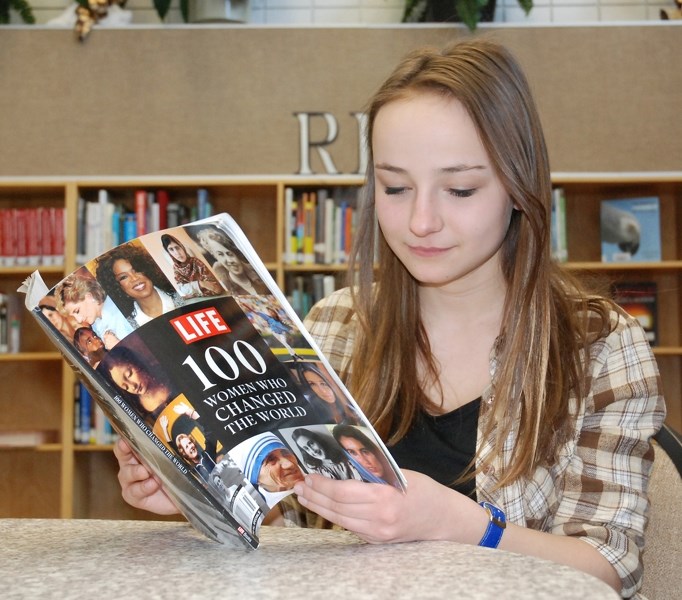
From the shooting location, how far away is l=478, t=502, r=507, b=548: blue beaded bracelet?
3.24 feet

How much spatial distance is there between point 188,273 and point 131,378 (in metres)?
0.10

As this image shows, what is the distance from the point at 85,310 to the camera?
76 centimetres

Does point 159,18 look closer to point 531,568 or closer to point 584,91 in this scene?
point 584,91

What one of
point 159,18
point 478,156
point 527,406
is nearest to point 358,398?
point 527,406

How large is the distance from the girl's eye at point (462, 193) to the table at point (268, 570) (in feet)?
1.79

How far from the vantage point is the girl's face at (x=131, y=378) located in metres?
0.76

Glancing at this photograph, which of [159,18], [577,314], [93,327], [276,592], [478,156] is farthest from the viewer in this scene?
[159,18]

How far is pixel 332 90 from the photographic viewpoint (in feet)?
13.3

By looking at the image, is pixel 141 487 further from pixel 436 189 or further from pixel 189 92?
pixel 189 92

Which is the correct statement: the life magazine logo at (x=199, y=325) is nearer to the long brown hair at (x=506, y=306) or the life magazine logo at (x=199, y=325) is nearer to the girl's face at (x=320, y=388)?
the girl's face at (x=320, y=388)

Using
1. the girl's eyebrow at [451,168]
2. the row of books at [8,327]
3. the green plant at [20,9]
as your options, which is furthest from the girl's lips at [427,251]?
the green plant at [20,9]

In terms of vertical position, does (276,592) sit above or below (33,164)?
below

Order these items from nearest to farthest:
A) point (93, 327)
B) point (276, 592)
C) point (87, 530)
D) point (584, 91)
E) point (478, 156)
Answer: point (276, 592), point (93, 327), point (87, 530), point (478, 156), point (584, 91)

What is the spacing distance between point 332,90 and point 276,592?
359 cm
